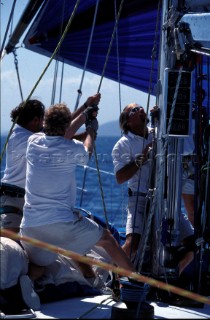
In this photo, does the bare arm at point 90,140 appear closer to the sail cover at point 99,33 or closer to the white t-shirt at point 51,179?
the white t-shirt at point 51,179

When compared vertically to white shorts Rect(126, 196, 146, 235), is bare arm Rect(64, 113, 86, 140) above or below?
above

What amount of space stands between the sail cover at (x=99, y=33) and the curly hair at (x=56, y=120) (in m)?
2.88

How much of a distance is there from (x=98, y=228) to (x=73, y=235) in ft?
0.73

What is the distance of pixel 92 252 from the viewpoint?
591cm

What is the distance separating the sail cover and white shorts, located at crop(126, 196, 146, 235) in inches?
101

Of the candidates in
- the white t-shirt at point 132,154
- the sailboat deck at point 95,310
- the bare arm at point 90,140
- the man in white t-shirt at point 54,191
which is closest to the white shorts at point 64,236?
the man in white t-shirt at point 54,191

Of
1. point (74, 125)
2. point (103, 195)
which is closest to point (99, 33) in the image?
point (103, 195)

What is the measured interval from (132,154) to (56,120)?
3.38 feet

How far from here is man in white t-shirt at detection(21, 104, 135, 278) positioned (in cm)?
483

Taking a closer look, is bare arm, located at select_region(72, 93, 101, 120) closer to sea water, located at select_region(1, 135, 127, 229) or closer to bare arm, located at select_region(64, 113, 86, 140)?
bare arm, located at select_region(64, 113, 86, 140)

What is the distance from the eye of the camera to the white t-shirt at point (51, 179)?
190 inches

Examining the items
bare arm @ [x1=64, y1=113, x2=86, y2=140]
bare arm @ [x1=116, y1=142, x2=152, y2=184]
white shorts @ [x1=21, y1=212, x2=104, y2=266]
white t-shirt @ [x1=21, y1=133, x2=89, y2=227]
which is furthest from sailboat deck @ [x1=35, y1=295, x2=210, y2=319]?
bare arm @ [x1=64, y1=113, x2=86, y2=140]

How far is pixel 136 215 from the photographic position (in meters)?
5.68

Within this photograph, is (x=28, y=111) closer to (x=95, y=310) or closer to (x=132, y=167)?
(x=132, y=167)
